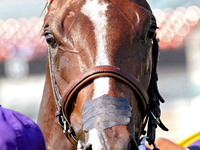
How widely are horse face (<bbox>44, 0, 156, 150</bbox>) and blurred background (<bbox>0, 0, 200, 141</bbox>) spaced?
→ 8.50 meters

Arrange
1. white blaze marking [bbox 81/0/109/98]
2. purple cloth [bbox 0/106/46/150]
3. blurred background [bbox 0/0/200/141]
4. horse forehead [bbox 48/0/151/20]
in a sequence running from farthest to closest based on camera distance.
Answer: blurred background [bbox 0/0/200/141] < horse forehead [bbox 48/0/151/20] < white blaze marking [bbox 81/0/109/98] < purple cloth [bbox 0/106/46/150]

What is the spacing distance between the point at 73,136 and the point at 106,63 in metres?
0.61

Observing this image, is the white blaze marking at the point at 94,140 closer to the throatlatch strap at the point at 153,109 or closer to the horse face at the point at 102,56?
the horse face at the point at 102,56

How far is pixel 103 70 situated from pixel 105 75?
0.11 feet

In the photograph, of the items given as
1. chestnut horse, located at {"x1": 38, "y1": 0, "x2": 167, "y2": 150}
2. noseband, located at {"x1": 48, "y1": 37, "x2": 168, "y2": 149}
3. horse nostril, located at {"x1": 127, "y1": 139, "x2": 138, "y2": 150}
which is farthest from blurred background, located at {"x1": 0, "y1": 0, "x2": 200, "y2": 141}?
horse nostril, located at {"x1": 127, "y1": 139, "x2": 138, "y2": 150}


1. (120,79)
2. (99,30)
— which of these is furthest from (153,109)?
(99,30)

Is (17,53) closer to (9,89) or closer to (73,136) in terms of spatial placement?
(9,89)

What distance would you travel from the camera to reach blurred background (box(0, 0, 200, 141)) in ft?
41.3

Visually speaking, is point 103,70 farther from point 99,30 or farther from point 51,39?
point 51,39

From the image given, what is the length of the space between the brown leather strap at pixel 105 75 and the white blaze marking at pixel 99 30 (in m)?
0.04

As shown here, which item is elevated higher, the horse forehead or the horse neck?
the horse forehead

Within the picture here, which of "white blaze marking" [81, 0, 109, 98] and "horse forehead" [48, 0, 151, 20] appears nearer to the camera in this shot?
"white blaze marking" [81, 0, 109, 98]

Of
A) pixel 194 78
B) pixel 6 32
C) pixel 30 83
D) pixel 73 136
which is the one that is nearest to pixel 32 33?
pixel 6 32

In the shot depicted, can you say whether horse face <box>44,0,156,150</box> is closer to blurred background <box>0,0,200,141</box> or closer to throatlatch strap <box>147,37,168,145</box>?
throatlatch strap <box>147,37,168,145</box>
